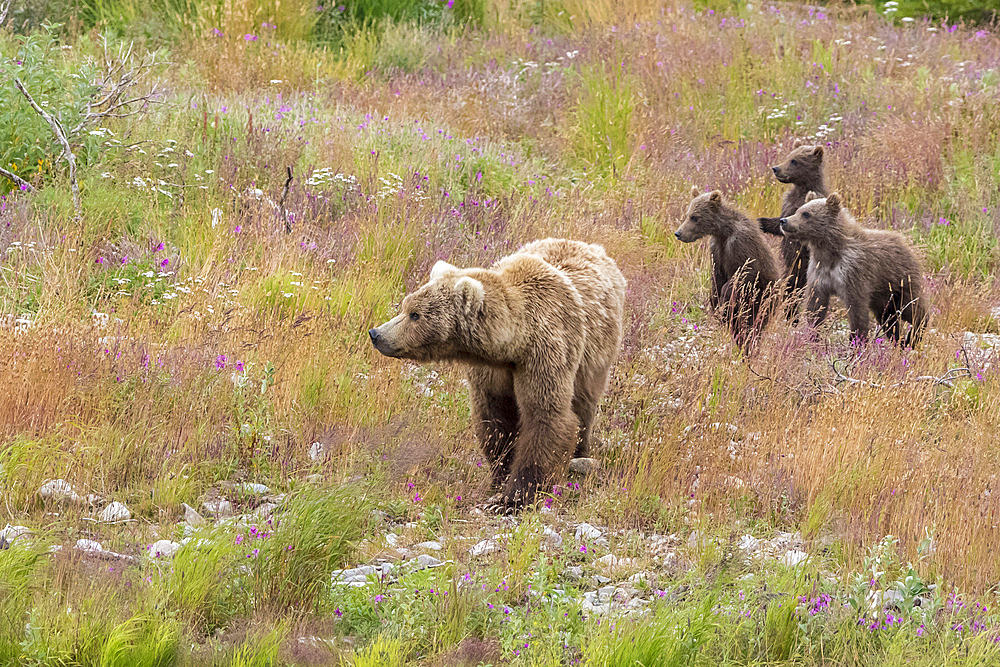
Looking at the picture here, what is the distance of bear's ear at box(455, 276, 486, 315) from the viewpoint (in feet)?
15.4

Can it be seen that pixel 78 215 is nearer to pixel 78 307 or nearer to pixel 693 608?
pixel 78 307

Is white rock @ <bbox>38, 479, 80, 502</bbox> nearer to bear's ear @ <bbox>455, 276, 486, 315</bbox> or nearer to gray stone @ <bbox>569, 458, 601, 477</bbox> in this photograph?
bear's ear @ <bbox>455, 276, 486, 315</bbox>

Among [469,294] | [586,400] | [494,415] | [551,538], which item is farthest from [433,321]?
[551,538]

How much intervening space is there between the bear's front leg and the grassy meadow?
15 centimetres

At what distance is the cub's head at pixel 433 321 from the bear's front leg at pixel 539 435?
419mm

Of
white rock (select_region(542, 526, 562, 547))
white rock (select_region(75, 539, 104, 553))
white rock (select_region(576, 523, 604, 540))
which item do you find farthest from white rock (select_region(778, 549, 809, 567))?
white rock (select_region(75, 539, 104, 553))

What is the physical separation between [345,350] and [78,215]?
96.8 inches

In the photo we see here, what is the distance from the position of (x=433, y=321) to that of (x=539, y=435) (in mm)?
754

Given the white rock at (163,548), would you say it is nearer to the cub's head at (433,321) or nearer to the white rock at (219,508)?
the white rock at (219,508)

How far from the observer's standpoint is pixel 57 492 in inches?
171

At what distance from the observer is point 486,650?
343 centimetres

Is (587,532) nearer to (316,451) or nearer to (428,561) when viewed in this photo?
(428,561)

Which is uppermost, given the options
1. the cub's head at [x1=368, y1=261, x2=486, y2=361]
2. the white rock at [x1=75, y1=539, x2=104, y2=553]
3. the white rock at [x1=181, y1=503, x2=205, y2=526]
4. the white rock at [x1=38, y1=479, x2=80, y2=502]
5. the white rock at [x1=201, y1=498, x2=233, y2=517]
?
the cub's head at [x1=368, y1=261, x2=486, y2=361]

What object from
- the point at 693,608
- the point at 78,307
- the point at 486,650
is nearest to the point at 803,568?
the point at 693,608
